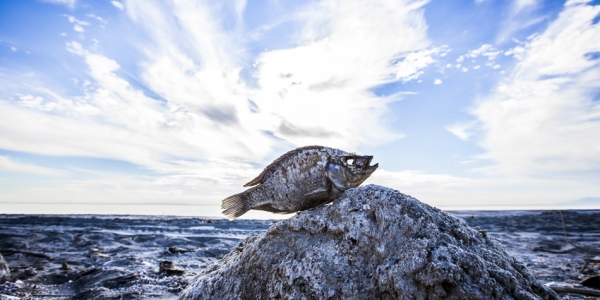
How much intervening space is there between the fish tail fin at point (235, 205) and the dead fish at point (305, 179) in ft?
0.06

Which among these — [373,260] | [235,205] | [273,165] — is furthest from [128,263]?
[373,260]

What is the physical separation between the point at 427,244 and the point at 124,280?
587 centimetres

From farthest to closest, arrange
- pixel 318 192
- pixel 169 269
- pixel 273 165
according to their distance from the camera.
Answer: pixel 169 269 < pixel 273 165 < pixel 318 192

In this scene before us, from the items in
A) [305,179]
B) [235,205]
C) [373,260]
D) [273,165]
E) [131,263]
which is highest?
[273,165]

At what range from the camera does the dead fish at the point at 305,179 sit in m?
2.96

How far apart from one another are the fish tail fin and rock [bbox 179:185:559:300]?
0.48m

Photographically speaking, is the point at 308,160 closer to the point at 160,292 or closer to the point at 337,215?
the point at 337,215

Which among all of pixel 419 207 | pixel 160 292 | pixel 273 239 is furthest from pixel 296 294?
pixel 160 292

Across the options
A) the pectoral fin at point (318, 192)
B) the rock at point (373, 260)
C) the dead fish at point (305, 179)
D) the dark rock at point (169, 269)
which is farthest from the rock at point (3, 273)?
the pectoral fin at point (318, 192)

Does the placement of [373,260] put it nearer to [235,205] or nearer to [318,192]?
[318,192]

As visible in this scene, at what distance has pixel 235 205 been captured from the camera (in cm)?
319

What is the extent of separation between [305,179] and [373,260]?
1.01m

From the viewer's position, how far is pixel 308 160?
3.02 metres

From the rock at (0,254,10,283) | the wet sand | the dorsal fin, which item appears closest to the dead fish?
the dorsal fin
